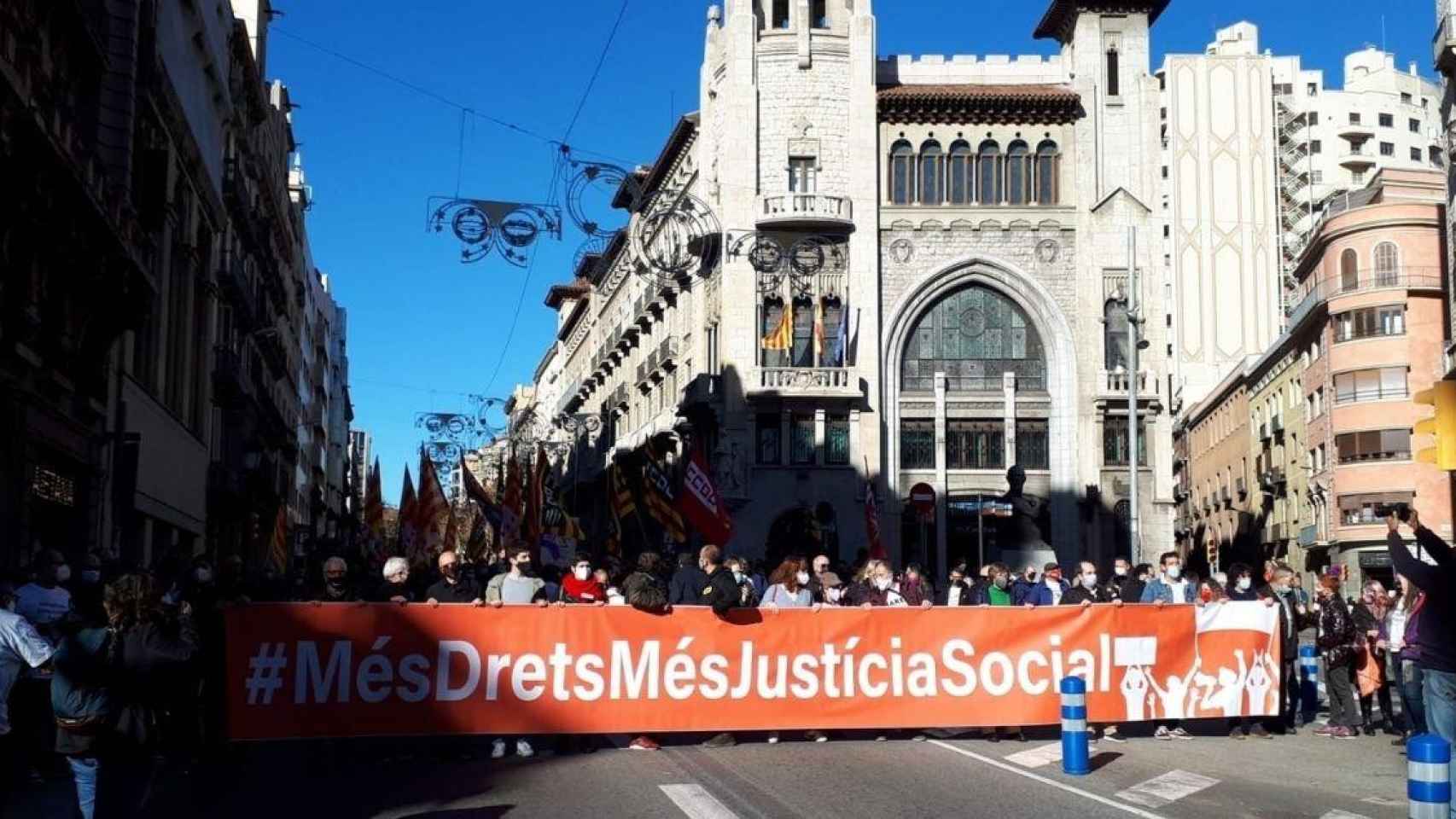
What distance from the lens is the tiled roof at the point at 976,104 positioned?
53875 millimetres

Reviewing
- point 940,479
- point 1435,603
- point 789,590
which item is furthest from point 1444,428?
point 940,479

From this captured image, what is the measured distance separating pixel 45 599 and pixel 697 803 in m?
6.84

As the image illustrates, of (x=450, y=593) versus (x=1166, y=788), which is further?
(x=450, y=593)

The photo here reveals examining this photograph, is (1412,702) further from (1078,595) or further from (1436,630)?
(1436,630)

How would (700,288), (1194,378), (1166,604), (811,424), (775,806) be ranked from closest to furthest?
(775,806), (1166,604), (811,424), (700,288), (1194,378)

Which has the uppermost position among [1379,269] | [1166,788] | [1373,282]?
[1379,269]

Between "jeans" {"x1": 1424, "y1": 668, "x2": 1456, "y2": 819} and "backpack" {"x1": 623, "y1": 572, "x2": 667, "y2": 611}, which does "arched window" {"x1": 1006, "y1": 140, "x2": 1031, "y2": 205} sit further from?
"jeans" {"x1": 1424, "y1": 668, "x2": 1456, "y2": 819}

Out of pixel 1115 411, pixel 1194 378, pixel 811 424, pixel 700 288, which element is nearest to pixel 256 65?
pixel 700 288

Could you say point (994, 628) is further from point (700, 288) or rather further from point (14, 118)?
point (700, 288)

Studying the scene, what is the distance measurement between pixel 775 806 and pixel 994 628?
15.5 ft

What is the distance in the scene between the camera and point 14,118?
2009cm

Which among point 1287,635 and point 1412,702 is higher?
point 1287,635

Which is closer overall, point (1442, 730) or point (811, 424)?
point (1442, 730)

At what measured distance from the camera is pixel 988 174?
54.5 meters
